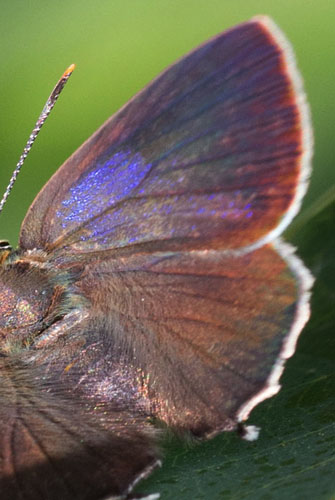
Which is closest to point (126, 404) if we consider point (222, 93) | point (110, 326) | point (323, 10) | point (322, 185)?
point (110, 326)

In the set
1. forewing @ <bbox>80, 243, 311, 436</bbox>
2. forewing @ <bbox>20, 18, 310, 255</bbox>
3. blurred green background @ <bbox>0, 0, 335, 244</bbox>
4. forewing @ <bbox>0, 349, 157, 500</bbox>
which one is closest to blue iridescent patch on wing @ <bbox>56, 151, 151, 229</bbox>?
forewing @ <bbox>20, 18, 310, 255</bbox>

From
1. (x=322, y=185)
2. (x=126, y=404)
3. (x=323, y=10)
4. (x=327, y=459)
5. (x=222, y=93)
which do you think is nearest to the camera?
(x=327, y=459)

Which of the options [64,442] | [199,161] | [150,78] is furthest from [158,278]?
[150,78]

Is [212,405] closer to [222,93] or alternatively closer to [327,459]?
[327,459]

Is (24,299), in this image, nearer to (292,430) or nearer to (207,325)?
(207,325)

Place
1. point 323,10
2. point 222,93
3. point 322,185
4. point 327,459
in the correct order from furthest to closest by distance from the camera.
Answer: point 323,10, point 322,185, point 222,93, point 327,459

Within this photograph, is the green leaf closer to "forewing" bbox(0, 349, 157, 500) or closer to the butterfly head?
"forewing" bbox(0, 349, 157, 500)
